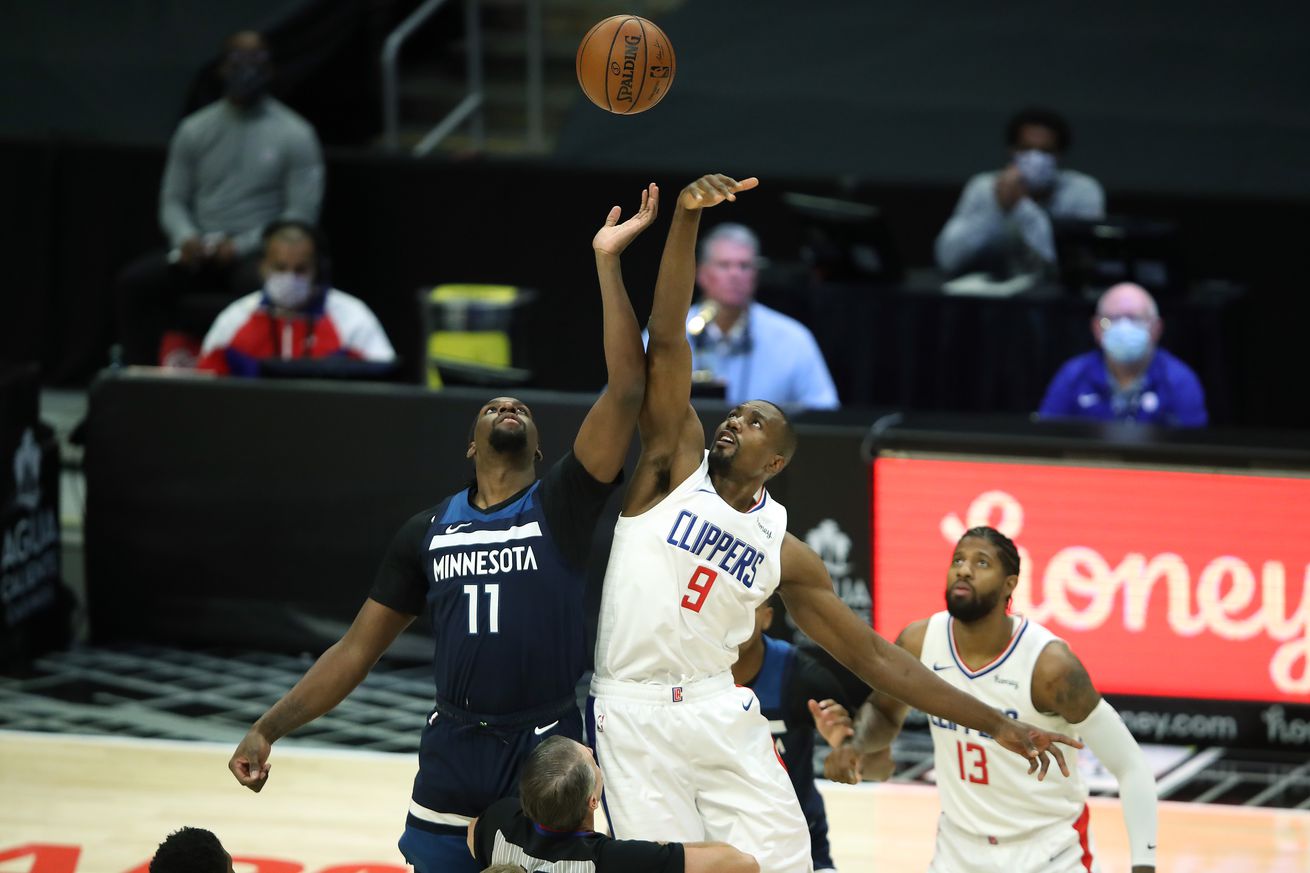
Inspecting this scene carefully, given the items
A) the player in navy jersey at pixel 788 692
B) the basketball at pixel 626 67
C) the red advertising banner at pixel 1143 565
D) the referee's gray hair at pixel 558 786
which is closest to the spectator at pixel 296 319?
the red advertising banner at pixel 1143 565

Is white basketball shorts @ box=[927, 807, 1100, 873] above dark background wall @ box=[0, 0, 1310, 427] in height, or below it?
below

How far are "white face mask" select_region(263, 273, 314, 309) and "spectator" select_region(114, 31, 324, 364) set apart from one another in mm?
1691


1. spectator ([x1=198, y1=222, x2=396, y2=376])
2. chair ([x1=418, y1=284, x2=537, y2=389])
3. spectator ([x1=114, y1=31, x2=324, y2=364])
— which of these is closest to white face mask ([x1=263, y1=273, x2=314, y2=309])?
spectator ([x1=198, y1=222, x2=396, y2=376])

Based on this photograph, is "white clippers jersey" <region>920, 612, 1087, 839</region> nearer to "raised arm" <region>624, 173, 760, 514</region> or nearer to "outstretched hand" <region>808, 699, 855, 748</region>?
"outstretched hand" <region>808, 699, 855, 748</region>

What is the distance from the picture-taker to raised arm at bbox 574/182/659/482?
16.1ft

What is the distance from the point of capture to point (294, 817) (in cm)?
716

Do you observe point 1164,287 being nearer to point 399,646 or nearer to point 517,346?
point 517,346

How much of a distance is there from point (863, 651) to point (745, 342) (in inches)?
171

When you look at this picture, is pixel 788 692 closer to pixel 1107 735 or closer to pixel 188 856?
pixel 1107 735

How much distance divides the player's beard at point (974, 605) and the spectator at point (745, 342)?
12.6ft

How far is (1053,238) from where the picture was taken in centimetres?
1070

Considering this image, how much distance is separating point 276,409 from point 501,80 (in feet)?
21.0

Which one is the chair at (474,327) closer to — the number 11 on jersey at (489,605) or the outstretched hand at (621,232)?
the number 11 on jersey at (489,605)

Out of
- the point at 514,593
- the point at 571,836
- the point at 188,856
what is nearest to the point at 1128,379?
the point at 514,593
